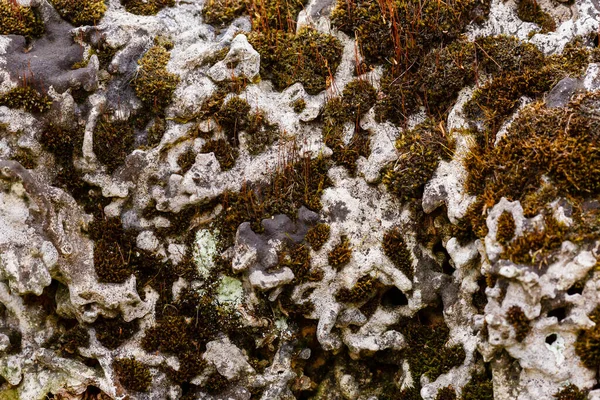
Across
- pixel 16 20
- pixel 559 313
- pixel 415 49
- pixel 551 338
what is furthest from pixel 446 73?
pixel 16 20

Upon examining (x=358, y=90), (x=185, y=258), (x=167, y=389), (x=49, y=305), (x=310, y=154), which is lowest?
(x=167, y=389)

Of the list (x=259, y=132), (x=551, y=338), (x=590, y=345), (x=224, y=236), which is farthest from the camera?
(x=259, y=132)

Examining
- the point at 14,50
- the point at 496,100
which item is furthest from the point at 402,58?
the point at 14,50

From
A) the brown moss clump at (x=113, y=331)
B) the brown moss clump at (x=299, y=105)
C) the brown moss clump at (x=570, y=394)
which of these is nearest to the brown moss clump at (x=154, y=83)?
the brown moss clump at (x=299, y=105)

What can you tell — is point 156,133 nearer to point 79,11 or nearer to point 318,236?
point 79,11

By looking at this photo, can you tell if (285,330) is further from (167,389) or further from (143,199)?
(143,199)

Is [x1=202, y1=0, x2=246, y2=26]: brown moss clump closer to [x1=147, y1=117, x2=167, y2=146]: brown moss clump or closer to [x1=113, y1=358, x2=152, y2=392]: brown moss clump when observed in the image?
[x1=147, y1=117, x2=167, y2=146]: brown moss clump

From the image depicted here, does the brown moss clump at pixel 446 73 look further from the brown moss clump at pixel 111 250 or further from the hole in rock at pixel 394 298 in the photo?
the brown moss clump at pixel 111 250
